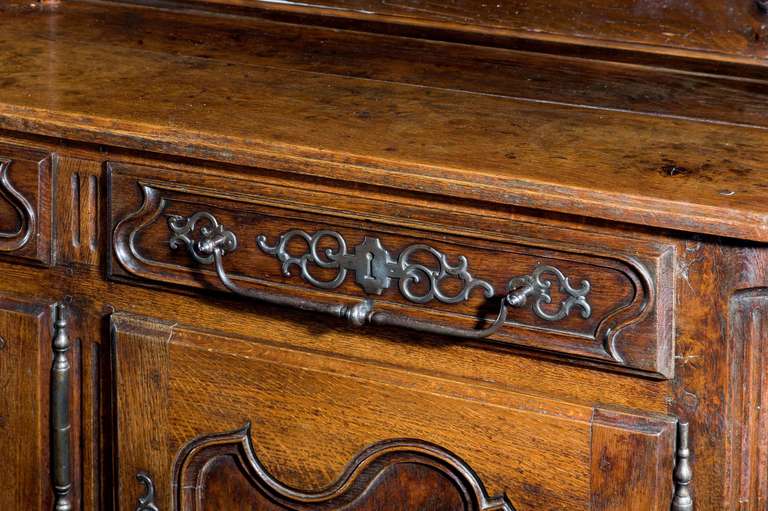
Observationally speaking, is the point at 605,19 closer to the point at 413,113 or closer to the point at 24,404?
the point at 413,113

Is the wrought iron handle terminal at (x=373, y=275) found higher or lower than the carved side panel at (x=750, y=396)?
higher

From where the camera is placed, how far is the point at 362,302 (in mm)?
1074

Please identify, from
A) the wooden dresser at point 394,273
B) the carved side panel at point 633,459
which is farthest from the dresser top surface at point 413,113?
the carved side panel at point 633,459

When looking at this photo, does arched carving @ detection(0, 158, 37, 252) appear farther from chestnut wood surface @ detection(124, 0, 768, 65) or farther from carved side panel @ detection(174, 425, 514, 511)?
chestnut wood surface @ detection(124, 0, 768, 65)

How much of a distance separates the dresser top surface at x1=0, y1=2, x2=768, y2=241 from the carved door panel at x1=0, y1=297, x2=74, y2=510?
20 centimetres

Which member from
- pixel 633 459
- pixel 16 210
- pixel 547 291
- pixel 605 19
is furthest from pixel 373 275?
pixel 605 19

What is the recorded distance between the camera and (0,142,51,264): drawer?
3.87ft

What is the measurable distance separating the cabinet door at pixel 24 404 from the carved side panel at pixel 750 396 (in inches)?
25.8

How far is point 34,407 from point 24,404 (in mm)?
11

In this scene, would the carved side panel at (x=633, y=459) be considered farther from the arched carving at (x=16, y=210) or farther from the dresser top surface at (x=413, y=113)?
the arched carving at (x=16, y=210)

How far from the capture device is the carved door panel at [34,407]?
48.4 inches

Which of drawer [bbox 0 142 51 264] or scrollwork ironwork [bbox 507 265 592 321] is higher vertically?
drawer [bbox 0 142 51 264]

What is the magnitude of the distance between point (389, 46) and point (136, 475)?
22.2 inches

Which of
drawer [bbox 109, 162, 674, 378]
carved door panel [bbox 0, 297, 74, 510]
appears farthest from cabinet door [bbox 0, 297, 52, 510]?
drawer [bbox 109, 162, 674, 378]
